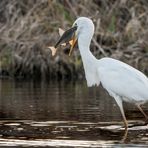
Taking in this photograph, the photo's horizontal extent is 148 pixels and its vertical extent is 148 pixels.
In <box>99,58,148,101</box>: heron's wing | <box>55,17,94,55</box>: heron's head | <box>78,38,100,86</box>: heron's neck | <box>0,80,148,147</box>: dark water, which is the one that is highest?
<box>55,17,94,55</box>: heron's head

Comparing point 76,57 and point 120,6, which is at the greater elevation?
point 120,6

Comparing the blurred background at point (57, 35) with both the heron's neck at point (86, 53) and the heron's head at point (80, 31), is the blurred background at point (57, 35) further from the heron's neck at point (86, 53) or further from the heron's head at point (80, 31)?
the heron's neck at point (86, 53)

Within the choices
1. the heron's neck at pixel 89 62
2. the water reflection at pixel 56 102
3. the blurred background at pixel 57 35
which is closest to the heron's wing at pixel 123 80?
the heron's neck at pixel 89 62

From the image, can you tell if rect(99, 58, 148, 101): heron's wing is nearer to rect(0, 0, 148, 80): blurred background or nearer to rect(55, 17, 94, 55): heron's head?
rect(55, 17, 94, 55): heron's head

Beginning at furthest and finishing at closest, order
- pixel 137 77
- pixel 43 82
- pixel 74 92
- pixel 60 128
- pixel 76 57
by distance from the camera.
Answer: pixel 76 57, pixel 43 82, pixel 74 92, pixel 137 77, pixel 60 128

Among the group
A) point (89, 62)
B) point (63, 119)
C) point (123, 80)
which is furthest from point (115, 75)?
point (63, 119)

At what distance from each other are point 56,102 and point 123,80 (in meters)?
3.42

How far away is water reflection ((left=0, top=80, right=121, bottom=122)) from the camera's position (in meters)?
13.8

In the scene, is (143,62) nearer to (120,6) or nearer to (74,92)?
(120,6)

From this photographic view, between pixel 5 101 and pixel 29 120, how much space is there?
3.44 meters

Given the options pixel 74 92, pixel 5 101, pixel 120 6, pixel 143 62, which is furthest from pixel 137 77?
pixel 120 6

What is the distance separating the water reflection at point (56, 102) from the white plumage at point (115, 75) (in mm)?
643

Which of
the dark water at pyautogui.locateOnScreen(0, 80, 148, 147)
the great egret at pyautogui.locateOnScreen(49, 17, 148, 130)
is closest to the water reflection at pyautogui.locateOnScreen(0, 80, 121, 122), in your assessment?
the dark water at pyautogui.locateOnScreen(0, 80, 148, 147)

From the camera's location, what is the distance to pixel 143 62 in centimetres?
2402
